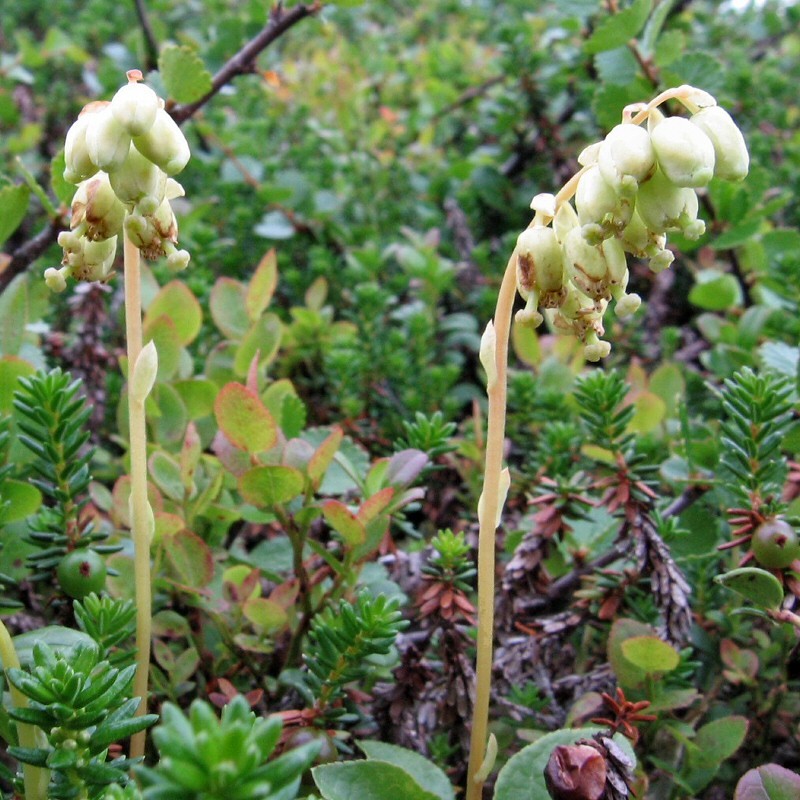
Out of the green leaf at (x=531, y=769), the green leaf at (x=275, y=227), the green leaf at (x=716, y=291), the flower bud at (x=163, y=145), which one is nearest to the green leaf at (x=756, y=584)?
the green leaf at (x=531, y=769)

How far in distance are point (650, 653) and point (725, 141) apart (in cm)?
67

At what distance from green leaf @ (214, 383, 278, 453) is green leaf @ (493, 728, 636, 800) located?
1.78ft

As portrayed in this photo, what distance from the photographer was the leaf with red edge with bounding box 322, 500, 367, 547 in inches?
47.1

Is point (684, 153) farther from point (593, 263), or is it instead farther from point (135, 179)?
point (135, 179)

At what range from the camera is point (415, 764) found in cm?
111

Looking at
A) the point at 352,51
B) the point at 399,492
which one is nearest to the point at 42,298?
the point at 399,492

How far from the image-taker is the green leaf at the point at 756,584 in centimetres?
108

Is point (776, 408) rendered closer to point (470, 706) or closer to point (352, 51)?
point (470, 706)

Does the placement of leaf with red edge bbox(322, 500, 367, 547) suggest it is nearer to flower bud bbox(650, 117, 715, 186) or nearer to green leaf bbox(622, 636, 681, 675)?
green leaf bbox(622, 636, 681, 675)

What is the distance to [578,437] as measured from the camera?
167 cm

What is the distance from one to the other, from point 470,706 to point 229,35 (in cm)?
191

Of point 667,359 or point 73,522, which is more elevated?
point 73,522

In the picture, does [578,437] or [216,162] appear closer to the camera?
[578,437]

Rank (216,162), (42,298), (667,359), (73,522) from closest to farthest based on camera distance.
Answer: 1. (73,522)
2. (42,298)
3. (667,359)
4. (216,162)
